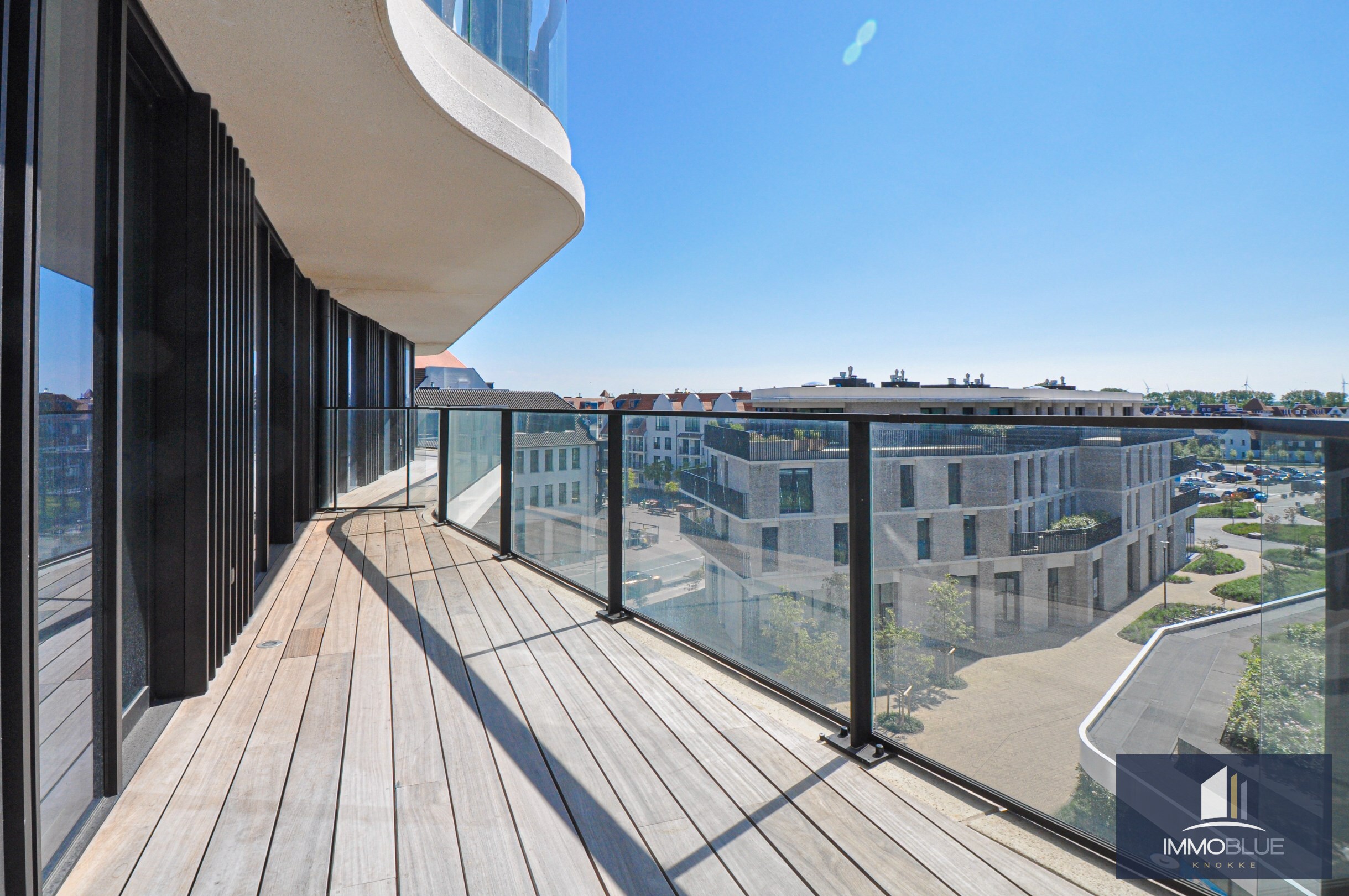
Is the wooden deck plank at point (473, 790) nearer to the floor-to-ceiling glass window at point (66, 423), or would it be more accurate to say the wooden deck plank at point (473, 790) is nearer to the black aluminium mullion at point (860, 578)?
the floor-to-ceiling glass window at point (66, 423)

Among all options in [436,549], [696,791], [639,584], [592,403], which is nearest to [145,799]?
[696,791]

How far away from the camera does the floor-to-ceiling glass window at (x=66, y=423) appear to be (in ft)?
4.59

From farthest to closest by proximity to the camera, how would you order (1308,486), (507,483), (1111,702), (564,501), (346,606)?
(507,483) → (564,501) → (346,606) → (1111,702) → (1308,486)

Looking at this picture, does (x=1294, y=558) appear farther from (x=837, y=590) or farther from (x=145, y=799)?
(x=145, y=799)

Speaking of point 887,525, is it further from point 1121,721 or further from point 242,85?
point 242,85

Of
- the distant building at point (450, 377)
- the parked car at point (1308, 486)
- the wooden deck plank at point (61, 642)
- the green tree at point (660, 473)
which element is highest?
the distant building at point (450, 377)

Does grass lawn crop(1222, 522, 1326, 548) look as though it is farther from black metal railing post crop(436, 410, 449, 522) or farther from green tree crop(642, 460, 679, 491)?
black metal railing post crop(436, 410, 449, 522)

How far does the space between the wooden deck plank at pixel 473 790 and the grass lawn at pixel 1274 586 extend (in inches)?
61.4

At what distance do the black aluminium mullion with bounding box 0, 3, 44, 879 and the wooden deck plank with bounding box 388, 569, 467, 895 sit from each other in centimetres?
70

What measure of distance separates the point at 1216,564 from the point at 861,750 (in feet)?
3.59

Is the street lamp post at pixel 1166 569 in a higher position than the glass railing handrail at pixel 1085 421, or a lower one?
lower

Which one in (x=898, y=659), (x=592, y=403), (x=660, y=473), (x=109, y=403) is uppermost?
(x=592, y=403)

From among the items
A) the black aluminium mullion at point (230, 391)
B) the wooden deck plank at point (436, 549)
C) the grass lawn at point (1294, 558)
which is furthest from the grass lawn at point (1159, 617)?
the wooden deck plank at point (436, 549)

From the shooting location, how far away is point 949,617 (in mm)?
1704
